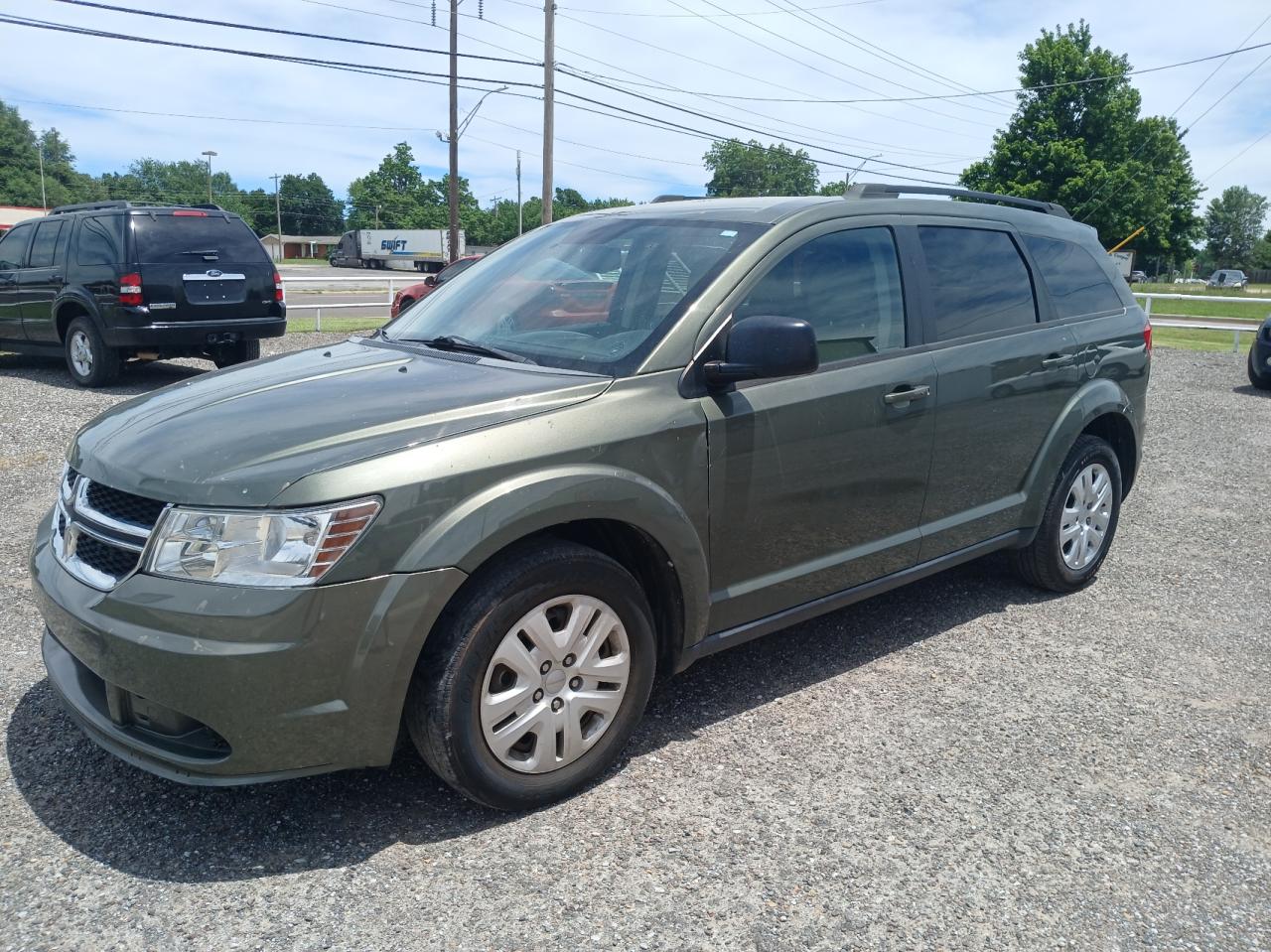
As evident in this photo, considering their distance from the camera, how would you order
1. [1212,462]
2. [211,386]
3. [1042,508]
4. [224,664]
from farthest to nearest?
[1212,462] → [1042,508] → [211,386] → [224,664]

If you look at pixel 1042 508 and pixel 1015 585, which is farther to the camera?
pixel 1015 585

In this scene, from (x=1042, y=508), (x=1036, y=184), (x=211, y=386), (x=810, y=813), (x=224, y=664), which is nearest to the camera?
(x=224, y=664)

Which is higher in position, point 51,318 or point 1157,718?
point 51,318

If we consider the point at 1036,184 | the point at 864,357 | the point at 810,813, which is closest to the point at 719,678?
the point at 810,813

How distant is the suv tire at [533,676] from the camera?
2820 millimetres

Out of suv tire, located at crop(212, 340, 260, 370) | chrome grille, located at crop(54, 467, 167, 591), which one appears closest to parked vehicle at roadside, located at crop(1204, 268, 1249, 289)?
suv tire, located at crop(212, 340, 260, 370)

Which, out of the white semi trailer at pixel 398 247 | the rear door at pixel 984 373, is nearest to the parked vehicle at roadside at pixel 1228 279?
the white semi trailer at pixel 398 247

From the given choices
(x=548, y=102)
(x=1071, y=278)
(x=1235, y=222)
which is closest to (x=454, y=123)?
(x=548, y=102)

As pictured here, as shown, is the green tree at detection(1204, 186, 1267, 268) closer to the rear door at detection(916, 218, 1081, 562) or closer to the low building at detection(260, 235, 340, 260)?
the low building at detection(260, 235, 340, 260)

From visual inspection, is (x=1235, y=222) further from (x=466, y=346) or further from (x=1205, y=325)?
(x=466, y=346)

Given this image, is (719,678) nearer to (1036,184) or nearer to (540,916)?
(540,916)

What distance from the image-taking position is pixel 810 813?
10.2ft

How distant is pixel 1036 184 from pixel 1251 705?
2320 inches

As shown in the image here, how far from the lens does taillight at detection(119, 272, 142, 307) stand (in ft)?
34.4
